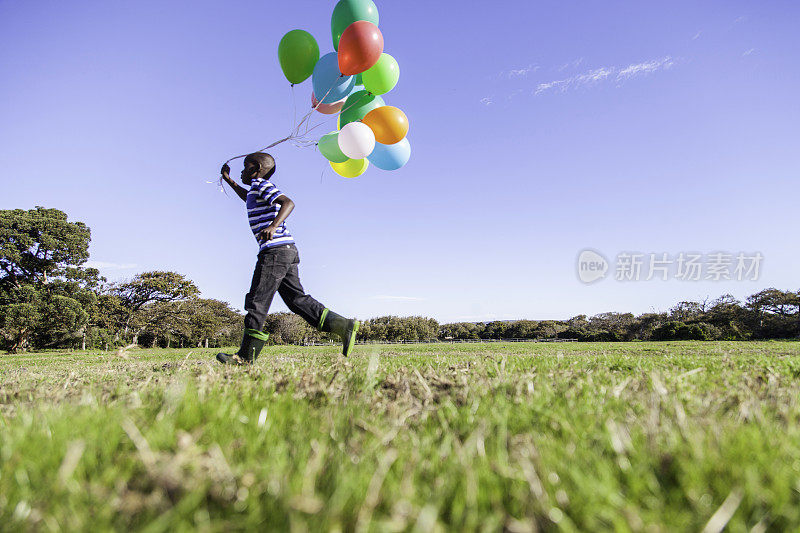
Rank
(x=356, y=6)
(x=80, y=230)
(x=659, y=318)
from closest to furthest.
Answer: (x=356, y=6)
(x=80, y=230)
(x=659, y=318)

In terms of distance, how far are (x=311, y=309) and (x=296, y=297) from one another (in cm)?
22

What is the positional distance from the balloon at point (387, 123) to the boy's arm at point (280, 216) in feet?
5.94

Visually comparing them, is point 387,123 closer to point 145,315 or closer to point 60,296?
point 60,296

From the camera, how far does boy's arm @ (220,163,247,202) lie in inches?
205

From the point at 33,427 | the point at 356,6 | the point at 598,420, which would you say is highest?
the point at 356,6

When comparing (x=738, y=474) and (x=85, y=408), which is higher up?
(x=738, y=474)

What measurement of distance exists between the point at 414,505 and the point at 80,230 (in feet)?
123

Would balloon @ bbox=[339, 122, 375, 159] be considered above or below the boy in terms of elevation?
above

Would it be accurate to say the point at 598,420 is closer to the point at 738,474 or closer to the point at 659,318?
the point at 738,474

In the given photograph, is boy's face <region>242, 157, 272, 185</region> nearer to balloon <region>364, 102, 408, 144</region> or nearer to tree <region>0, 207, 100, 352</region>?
balloon <region>364, 102, 408, 144</region>

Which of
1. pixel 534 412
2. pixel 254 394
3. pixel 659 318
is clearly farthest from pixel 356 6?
pixel 659 318

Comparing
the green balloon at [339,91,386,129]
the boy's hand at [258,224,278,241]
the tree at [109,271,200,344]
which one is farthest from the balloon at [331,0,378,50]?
the tree at [109,271,200,344]

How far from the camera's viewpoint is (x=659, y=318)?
169 feet

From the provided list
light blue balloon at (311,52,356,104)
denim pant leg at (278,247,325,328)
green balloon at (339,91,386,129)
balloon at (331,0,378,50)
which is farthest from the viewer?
green balloon at (339,91,386,129)
